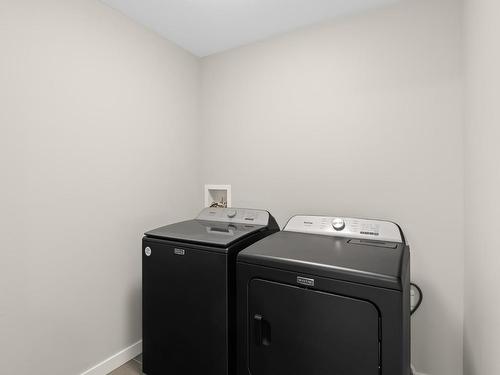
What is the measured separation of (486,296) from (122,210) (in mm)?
1867

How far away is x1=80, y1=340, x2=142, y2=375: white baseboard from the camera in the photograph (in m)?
1.54

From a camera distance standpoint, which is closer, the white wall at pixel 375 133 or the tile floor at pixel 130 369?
the white wall at pixel 375 133

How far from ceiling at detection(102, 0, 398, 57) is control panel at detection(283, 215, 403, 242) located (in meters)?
1.31

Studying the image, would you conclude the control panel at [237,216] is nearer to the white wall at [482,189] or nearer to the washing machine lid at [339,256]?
the washing machine lid at [339,256]

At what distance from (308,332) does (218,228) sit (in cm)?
76

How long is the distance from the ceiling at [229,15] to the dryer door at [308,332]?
1.61 m

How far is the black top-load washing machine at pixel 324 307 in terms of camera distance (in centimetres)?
91

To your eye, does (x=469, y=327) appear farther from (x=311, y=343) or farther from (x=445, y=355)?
(x=311, y=343)

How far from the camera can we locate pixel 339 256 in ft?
3.53

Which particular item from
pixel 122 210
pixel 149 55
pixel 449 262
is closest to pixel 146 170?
pixel 122 210

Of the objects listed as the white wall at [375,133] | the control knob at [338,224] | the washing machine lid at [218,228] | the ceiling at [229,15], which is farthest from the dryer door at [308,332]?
the ceiling at [229,15]

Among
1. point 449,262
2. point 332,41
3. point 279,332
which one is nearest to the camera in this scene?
point 279,332

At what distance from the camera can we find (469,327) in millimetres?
1290

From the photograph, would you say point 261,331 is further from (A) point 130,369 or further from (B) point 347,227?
(A) point 130,369
